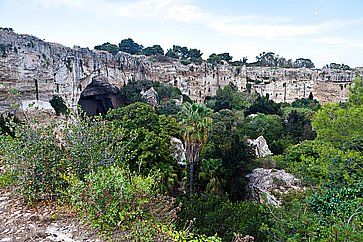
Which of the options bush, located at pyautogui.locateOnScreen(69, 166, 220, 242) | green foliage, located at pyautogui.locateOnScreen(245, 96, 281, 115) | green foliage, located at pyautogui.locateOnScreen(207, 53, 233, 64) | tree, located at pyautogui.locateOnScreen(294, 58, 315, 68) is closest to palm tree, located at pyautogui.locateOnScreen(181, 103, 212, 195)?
bush, located at pyautogui.locateOnScreen(69, 166, 220, 242)

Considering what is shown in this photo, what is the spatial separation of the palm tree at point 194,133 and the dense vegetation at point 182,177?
4cm

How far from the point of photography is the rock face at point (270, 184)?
1304 cm

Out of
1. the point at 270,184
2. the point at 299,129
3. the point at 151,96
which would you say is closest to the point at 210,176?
the point at 270,184

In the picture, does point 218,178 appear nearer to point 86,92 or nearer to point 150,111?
point 150,111

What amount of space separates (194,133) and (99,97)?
78.0 ft

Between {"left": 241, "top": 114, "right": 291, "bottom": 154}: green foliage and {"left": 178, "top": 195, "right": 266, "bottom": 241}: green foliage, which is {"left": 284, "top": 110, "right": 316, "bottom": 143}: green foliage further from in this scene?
{"left": 178, "top": 195, "right": 266, "bottom": 241}: green foliage

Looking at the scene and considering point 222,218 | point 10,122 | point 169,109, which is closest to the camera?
point 10,122

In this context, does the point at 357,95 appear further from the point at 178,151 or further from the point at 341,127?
the point at 178,151

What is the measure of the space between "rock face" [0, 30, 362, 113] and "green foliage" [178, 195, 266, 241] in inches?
182

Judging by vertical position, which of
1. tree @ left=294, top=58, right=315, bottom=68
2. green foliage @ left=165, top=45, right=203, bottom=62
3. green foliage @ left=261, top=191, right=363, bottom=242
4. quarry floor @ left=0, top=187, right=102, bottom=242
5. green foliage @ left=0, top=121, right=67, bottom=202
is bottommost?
green foliage @ left=261, top=191, right=363, bottom=242

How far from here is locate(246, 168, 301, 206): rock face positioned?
1304cm

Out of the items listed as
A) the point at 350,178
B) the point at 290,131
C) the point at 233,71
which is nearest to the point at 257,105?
the point at 290,131

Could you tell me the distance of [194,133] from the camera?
1405cm

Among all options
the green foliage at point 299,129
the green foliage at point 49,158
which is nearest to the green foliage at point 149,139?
the green foliage at point 49,158
